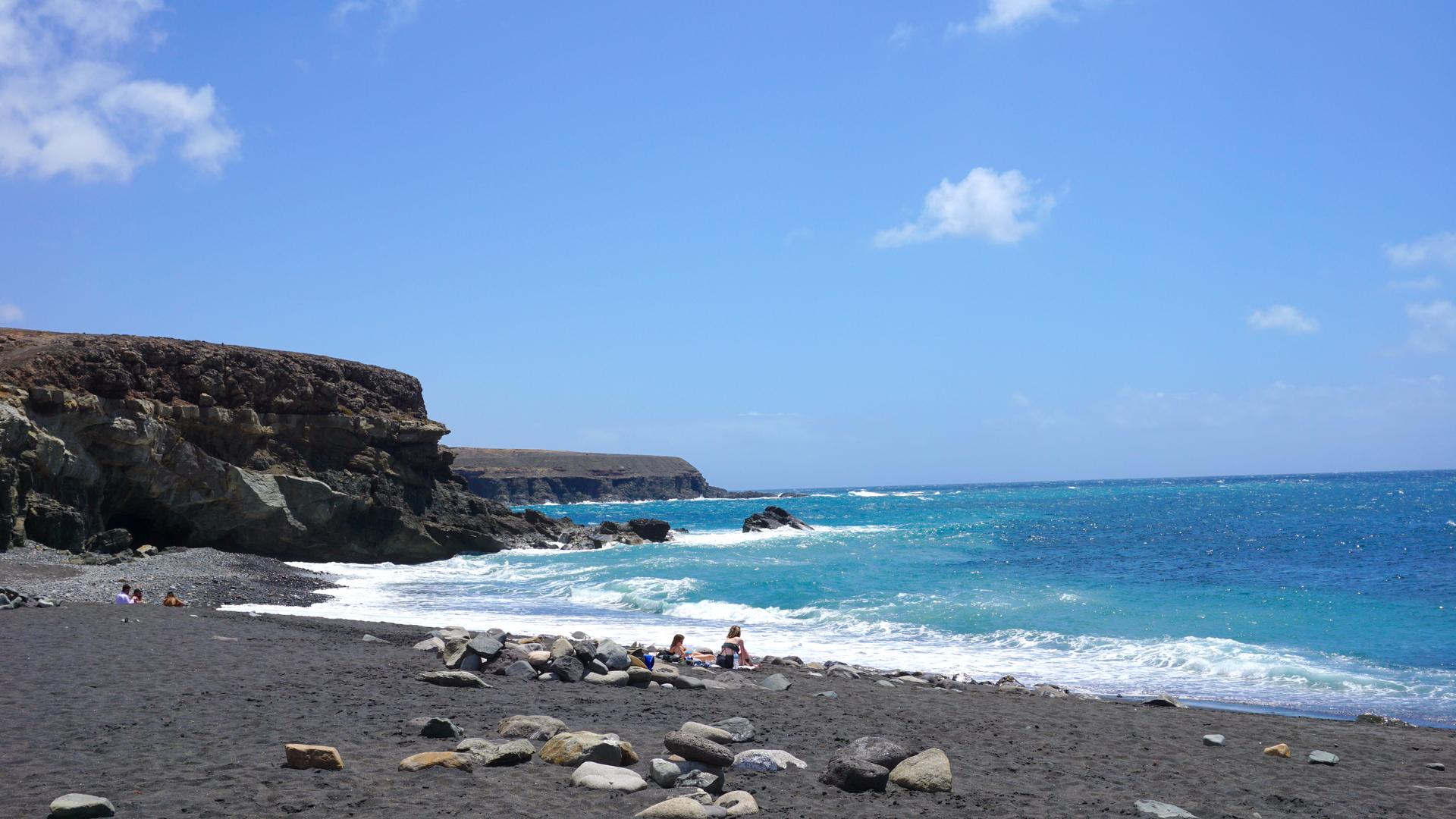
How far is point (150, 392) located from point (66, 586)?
12.0 meters

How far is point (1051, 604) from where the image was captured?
A: 21906 millimetres

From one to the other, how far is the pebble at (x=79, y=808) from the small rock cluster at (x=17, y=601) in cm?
1190

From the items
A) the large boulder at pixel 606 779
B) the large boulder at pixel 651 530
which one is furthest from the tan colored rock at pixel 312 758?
the large boulder at pixel 651 530

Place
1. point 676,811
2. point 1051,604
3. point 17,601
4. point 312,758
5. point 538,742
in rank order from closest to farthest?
point 676,811, point 312,758, point 538,742, point 17,601, point 1051,604

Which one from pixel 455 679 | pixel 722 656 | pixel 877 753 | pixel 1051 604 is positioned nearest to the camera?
pixel 877 753

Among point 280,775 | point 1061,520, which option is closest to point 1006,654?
point 280,775

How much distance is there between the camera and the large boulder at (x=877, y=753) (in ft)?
22.7

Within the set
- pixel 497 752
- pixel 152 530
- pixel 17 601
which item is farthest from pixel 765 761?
pixel 152 530

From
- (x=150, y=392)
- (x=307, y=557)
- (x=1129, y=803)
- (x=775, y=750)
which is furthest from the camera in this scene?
(x=307, y=557)

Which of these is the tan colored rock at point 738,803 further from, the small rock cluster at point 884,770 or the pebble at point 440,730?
the pebble at point 440,730

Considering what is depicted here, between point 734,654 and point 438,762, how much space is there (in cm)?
760

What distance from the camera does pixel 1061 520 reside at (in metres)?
59.2

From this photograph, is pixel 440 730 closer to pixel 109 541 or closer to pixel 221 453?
pixel 109 541

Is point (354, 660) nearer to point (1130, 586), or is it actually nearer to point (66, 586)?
point (66, 586)
